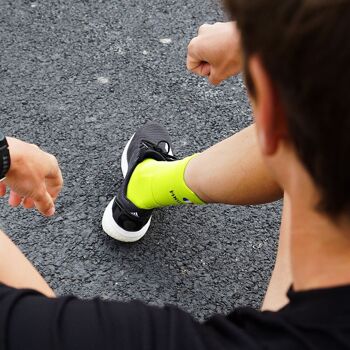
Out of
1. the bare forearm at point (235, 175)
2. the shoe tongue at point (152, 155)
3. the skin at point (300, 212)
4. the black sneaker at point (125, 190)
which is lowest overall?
the black sneaker at point (125, 190)

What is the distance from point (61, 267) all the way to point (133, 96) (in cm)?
68

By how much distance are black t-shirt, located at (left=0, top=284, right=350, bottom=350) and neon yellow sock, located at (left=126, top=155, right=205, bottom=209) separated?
75 centimetres

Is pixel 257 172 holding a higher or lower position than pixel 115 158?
higher

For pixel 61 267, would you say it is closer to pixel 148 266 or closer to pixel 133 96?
pixel 148 266

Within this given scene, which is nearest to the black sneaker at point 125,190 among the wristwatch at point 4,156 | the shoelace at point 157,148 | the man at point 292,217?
the shoelace at point 157,148

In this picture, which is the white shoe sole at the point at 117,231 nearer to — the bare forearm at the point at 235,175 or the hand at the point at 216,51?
Result: the bare forearm at the point at 235,175

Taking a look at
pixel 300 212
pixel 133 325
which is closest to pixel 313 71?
pixel 300 212

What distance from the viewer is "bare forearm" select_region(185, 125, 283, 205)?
1441 millimetres

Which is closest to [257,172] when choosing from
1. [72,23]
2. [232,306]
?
[232,306]

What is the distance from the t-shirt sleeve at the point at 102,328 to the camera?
847 millimetres

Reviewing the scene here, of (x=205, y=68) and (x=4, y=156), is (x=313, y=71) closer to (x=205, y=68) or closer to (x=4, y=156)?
(x=4, y=156)

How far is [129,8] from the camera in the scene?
7.93 ft

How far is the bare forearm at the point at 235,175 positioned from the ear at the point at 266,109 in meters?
0.62

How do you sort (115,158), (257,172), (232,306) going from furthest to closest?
(115,158) < (232,306) < (257,172)
